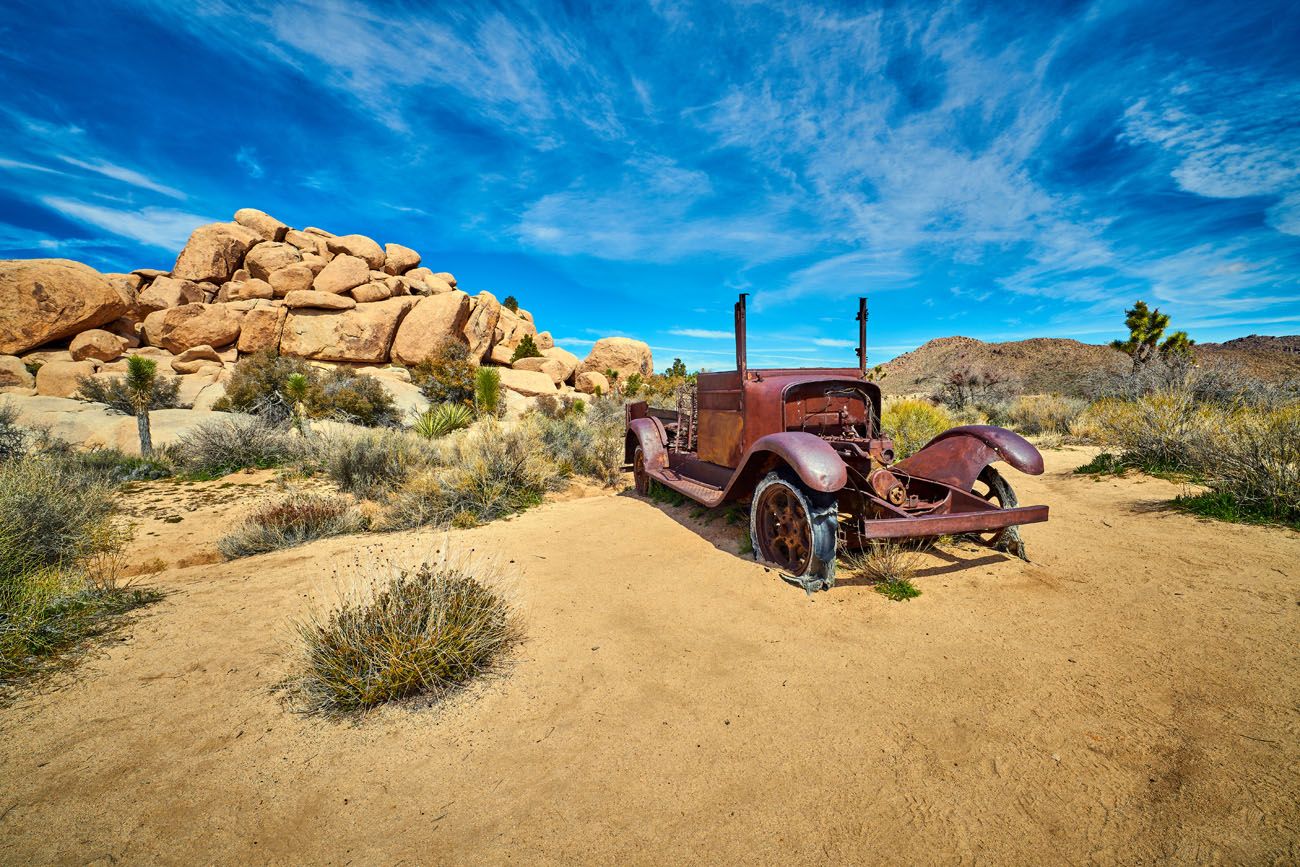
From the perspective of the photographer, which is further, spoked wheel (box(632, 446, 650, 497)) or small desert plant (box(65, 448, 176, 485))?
small desert plant (box(65, 448, 176, 485))

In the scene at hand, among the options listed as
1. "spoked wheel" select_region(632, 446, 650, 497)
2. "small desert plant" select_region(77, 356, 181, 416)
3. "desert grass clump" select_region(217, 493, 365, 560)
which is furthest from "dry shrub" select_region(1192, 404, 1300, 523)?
"small desert plant" select_region(77, 356, 181, 416)

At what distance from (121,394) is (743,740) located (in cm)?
2061

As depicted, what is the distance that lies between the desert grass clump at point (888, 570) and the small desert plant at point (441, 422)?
35.4 ft

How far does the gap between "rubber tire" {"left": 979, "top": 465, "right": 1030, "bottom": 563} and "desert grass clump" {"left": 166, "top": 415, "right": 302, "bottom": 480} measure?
12.6 meters

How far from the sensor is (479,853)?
2016mm

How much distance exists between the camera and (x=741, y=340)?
219 inches

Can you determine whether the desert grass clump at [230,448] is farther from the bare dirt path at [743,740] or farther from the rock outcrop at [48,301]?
the rock outcrop at [48,301]

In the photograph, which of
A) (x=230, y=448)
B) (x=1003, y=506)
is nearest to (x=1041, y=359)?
(x=1003, y=506)

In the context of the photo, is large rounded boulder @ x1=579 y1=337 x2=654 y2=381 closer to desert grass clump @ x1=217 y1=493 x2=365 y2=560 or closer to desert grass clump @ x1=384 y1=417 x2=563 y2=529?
desert grass clump @ x1=384 y1=417 x2=563 y2=529

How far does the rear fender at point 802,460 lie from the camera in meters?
4.08

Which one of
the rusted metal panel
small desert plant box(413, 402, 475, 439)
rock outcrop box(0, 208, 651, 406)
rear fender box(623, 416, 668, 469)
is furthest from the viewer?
rock outcrop box(0, 208, 651, 406)

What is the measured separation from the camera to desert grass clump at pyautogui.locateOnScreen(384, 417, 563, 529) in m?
7.32

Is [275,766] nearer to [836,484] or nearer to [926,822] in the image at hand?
[926,822]

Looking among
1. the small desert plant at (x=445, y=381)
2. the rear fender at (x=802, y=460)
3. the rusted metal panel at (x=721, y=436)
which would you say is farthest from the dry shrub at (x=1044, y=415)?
the small desert plant at (x=445, y=381)
